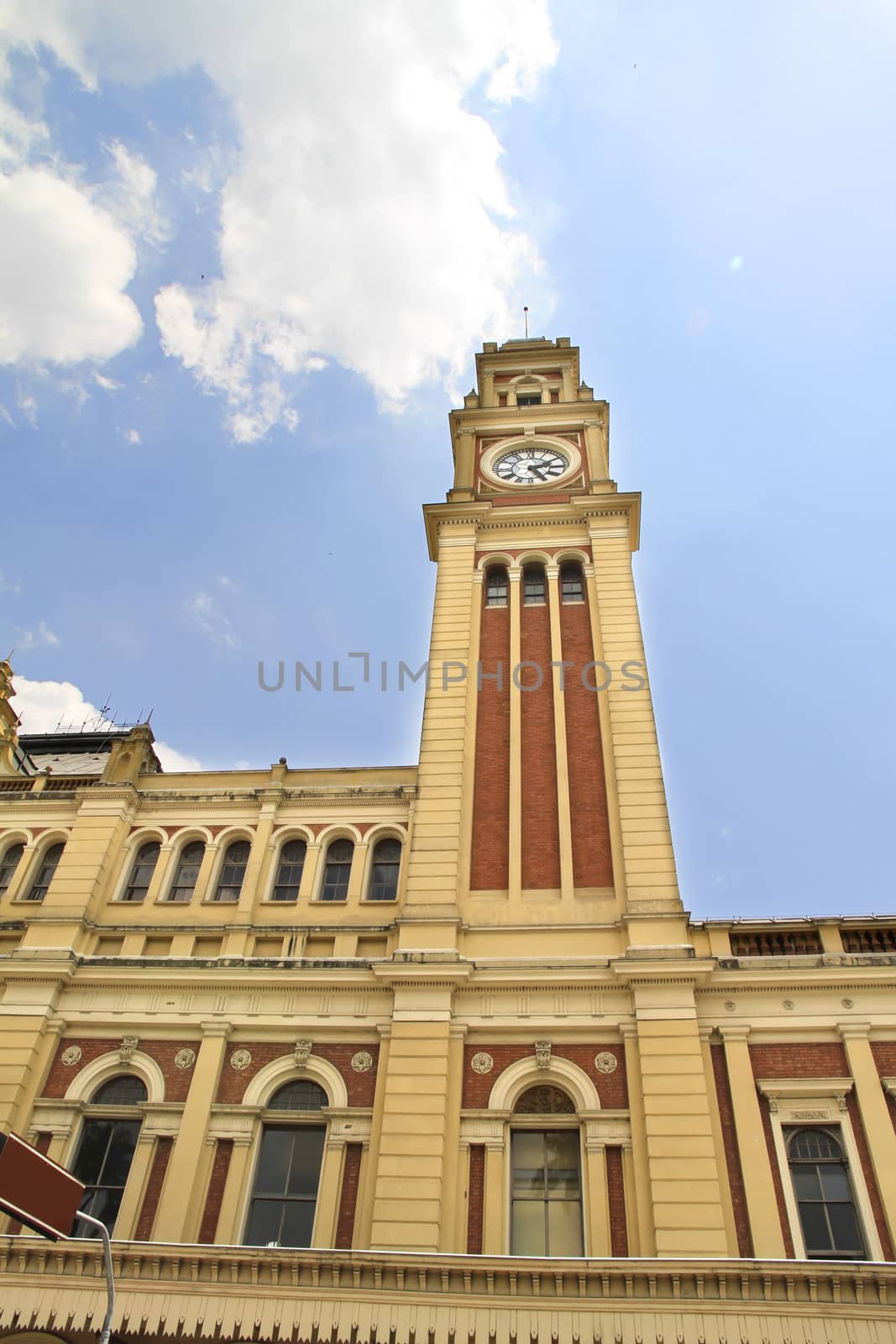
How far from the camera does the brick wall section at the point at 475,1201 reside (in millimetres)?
17797

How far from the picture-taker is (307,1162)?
770 inches

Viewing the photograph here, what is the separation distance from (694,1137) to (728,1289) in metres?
2.61

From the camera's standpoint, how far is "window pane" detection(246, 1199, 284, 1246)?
734 inches

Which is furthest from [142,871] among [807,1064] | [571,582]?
[807,1064]

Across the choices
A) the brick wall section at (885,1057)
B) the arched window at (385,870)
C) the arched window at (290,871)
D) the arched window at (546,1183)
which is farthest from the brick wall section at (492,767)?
the brick wall section at (885,1057)

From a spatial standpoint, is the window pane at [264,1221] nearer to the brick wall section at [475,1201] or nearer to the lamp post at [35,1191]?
the brick wall section at [475,1201]

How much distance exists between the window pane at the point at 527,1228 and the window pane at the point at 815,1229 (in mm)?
4620

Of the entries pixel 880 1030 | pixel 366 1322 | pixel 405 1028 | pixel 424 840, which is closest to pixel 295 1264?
pixel 366 1322

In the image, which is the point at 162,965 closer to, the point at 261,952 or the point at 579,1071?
the point at 261,952

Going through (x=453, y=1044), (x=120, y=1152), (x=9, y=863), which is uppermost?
(x=9, y=863)

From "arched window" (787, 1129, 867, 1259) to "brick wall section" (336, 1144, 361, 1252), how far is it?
319 inches

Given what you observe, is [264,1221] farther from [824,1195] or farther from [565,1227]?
[824,1195]

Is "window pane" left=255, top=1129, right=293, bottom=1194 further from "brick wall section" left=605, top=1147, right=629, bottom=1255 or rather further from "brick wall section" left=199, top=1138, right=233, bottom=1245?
"brick wall section" left=605, top=1147, right=629, bottom=1255

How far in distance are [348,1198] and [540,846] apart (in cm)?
861
